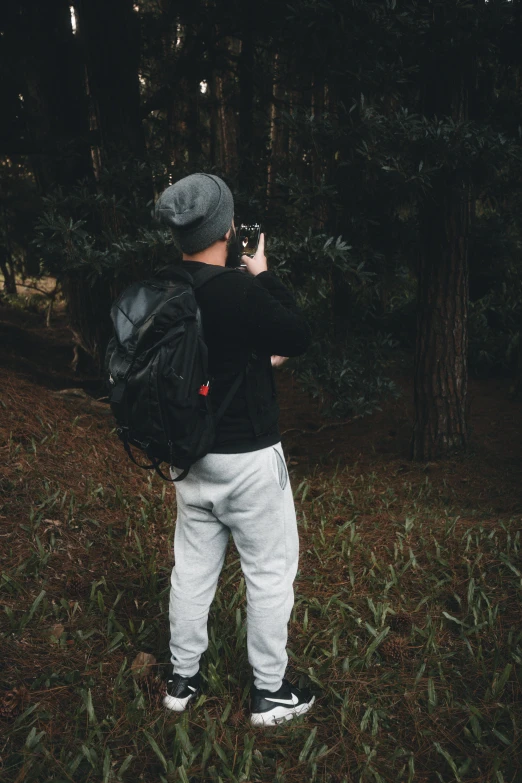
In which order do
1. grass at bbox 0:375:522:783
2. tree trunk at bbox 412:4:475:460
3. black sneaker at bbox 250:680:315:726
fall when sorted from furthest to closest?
tree trunk at bbox 412:4:475:460, black sneaker at bbox 250:680:315:726, grass at bbox 0:375:522:783

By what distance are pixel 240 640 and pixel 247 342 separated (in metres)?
1.55

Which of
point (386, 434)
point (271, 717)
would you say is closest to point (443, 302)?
point (386, 434)

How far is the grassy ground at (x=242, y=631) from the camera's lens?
2619mm

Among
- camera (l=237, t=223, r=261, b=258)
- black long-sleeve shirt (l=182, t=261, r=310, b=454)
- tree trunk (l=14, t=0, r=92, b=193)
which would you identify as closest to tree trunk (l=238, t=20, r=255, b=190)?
tree trunk (l=14, t=0, r=92, b=193)

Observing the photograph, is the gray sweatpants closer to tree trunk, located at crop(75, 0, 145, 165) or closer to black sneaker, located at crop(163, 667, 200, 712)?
black sneaker, located at crop(163, 667, 200, 712)

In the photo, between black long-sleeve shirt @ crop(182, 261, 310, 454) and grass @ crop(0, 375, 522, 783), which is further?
grass @ crop(0, 375, 522, 783)

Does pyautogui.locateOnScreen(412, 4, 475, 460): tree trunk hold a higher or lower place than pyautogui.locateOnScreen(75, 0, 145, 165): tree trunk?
lower

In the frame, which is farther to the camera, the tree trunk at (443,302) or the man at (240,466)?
the tree trunk at (443,302)

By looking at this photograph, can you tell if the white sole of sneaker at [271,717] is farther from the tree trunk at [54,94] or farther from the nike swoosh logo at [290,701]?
the tree trunk at [54,94]

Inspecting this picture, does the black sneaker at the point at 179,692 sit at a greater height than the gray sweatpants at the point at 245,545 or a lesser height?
lesser

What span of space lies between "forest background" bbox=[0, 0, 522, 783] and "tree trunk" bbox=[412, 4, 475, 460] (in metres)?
0.02

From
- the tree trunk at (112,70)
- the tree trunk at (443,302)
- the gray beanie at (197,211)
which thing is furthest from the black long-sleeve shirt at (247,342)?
the tree trunk at (112,70)

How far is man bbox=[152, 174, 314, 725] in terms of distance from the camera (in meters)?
2.38

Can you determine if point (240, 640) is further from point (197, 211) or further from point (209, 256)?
point (197, 211)
